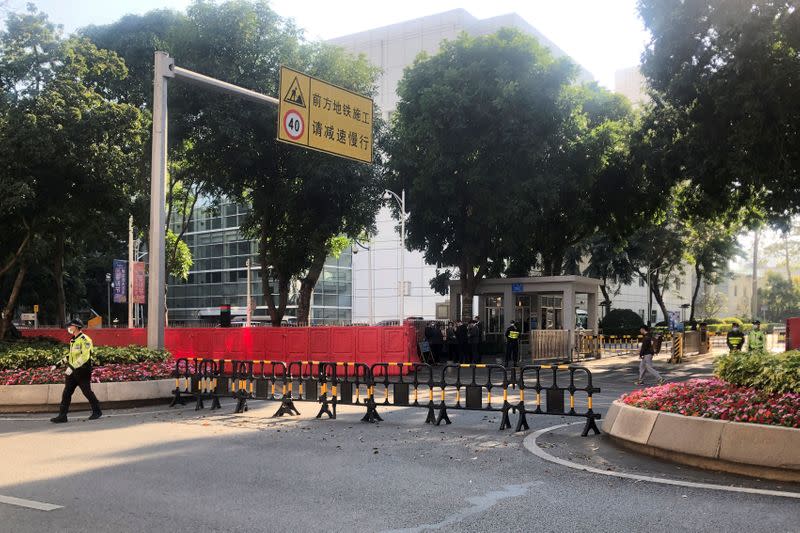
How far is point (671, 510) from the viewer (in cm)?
621

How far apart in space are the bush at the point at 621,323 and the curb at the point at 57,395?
41.2m

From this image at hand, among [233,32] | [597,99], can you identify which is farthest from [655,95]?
[233,32]

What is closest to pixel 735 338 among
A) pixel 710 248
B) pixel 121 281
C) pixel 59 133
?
pixel 59 133

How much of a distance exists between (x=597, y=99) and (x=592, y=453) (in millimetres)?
27326

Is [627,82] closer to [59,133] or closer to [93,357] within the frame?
[59,133]

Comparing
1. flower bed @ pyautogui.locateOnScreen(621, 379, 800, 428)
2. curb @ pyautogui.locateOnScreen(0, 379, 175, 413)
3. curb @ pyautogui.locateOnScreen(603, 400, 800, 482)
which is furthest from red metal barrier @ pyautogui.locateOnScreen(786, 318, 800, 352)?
curb @ pyautogui.locateOnScreen(0, 379, 175, 413)

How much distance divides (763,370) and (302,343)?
1705 cm

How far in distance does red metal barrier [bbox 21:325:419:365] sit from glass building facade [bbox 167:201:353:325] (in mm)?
41591

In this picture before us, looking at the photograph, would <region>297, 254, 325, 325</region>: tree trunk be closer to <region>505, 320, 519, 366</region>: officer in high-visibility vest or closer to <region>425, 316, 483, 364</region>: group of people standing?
<region>425, 316, 483, 364</region>: group of people standing

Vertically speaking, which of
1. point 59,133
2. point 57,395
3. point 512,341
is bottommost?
point 57,395

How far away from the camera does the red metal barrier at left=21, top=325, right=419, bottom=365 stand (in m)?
23.1

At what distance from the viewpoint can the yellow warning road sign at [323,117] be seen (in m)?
14.1

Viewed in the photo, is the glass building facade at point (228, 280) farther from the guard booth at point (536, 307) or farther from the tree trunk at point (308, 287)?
the guard booth at point (536, 307)

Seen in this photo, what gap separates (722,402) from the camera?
27.4ft
